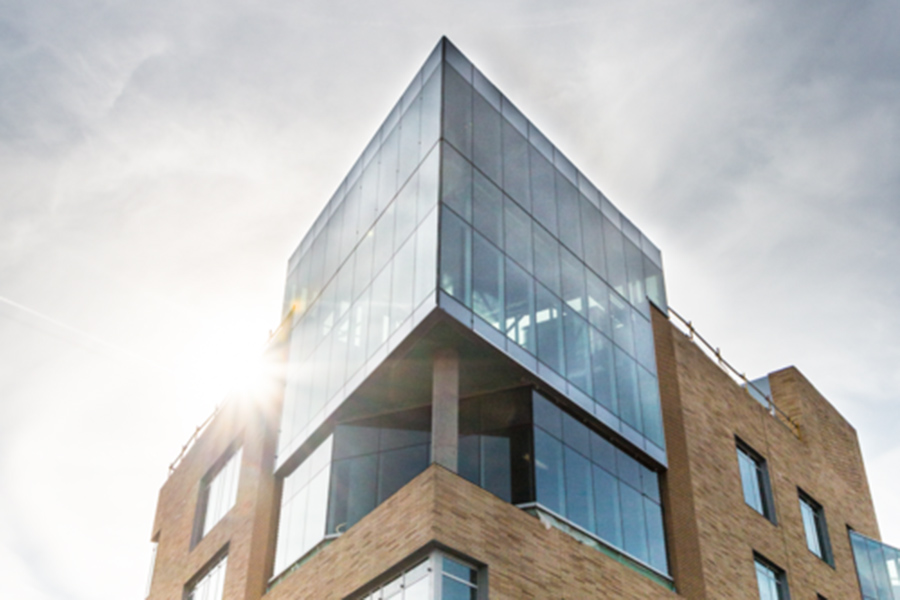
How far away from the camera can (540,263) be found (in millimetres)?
28172

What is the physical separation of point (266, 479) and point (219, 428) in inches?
268

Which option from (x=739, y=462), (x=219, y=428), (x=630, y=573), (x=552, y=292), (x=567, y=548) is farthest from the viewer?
(x=219, y=428)

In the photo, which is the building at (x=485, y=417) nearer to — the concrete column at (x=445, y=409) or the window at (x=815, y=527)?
the concrete column at (x=445, y=409)

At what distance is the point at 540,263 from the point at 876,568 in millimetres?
19078

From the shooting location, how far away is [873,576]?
3688 cm

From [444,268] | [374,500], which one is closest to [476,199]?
[444,268]

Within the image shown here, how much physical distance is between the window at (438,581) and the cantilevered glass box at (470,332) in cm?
348

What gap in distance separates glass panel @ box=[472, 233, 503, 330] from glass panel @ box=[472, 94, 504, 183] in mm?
2520

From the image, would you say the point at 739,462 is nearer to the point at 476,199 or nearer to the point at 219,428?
the point at 476,199

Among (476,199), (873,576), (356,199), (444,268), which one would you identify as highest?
(356,199)

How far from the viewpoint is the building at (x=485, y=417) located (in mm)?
23906

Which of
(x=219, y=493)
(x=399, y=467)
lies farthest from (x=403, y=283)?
(x=219, y=493)

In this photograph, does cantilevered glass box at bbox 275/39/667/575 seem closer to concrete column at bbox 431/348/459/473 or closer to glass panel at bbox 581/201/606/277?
glass panel at bbox 581/201/606/277

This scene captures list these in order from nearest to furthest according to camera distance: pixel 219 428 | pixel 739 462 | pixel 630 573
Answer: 1. pixel 630 573
2. pixel 739 462
3. pixel 219 428
